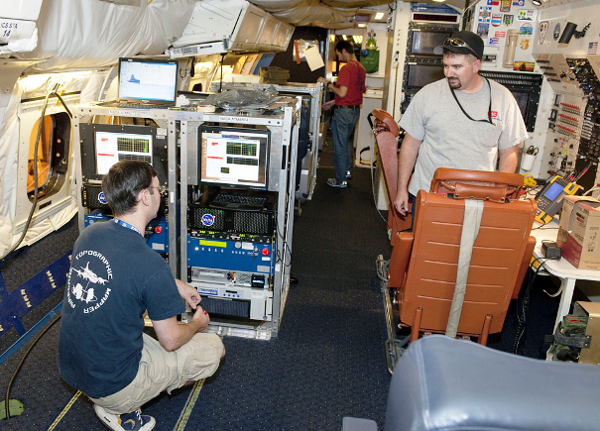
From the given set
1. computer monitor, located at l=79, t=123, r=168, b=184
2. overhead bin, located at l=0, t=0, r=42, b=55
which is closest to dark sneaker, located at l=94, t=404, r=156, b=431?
computer monitor, located at l=79, t=123, r=168, b=184

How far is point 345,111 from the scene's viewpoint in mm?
7852

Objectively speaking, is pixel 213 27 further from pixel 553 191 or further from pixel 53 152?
pixel 553 191

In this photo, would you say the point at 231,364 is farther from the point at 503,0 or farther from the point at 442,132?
the point at 503,0

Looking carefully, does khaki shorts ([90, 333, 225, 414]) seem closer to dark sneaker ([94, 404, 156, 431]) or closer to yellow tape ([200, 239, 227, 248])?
dark sneaker ([94, 404, 156, 431])

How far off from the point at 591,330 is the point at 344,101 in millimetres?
5568

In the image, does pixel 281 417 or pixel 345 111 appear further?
pixel 345 111

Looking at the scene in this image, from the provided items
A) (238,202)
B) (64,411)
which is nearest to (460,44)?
(238,202)

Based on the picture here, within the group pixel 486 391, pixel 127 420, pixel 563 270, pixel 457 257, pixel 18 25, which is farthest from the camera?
pixel 563 270

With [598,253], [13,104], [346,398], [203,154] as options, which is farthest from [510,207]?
[13,104]

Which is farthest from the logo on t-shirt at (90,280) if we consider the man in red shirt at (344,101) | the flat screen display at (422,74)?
the man in red shirt at (344,101)

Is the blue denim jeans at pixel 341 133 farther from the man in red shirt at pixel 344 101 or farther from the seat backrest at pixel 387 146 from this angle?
the seat backrest at pixel 387 146

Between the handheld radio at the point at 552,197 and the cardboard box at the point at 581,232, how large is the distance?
597 mm

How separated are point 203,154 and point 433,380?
2740mm

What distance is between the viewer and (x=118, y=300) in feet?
7.34
